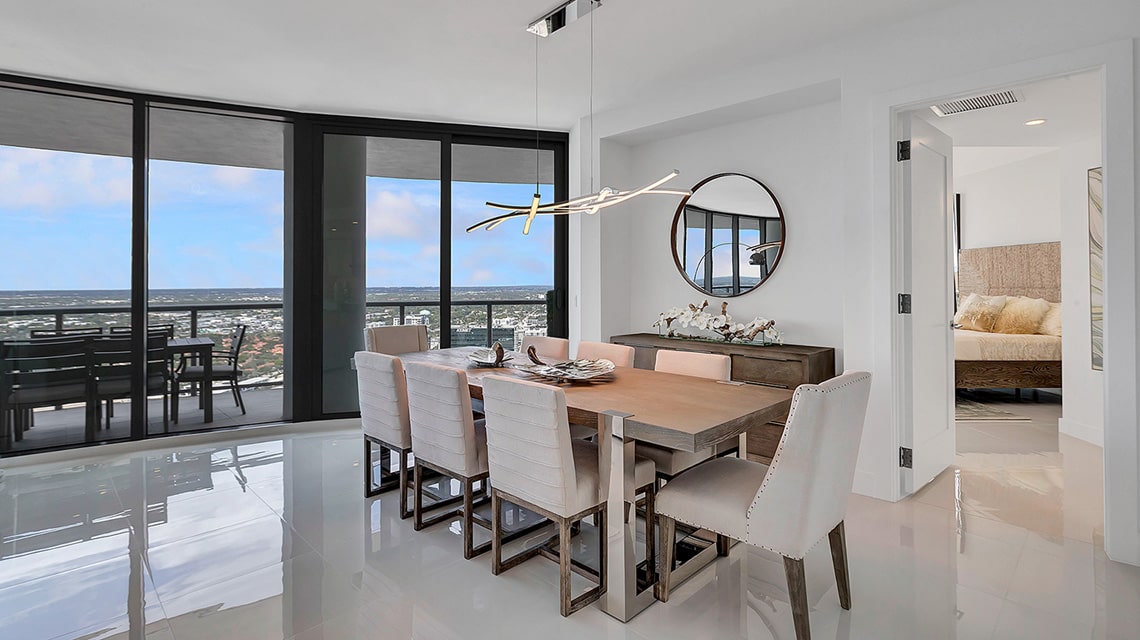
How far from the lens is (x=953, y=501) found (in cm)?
316

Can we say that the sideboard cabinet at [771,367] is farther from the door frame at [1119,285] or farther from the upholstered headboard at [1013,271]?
the upholstered headboard at [1013,271]

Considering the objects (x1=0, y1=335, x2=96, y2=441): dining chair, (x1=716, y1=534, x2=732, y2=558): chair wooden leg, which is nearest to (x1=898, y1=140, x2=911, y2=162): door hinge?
(x1=716, y1=534, x2=732, y2=558): chair wooden leg

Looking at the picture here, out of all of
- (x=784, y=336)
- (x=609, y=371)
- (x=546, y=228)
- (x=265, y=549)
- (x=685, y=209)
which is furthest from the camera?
(x=546, y=228)

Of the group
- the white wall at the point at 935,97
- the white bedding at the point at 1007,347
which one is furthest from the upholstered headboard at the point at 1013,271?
the white wall at the point at 935,97

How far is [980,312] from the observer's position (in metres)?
6.27

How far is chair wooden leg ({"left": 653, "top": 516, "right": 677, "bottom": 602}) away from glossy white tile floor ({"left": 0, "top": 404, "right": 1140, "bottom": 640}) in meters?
0.05

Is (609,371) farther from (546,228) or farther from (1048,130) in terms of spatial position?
(1048,130)

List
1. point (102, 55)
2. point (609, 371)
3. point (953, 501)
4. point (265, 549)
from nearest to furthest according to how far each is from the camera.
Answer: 1. point (265, 549)
2. point (609, 371)
3. point (953, 501)
4. point (102, 55)

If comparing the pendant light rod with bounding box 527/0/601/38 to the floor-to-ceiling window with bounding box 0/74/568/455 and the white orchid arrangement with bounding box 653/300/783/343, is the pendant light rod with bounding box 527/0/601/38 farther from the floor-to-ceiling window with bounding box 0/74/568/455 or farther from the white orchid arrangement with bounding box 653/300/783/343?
the white orchid arrangement with bounding box 653/300/783/343

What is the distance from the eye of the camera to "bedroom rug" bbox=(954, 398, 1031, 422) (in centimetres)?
506

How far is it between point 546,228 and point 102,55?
3363mm

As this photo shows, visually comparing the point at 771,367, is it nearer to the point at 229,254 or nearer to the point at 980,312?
the point at 980,312

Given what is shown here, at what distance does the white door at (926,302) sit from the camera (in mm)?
3180

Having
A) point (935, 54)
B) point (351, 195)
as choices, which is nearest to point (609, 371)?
point (935, 54)
